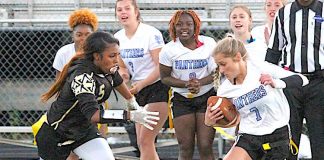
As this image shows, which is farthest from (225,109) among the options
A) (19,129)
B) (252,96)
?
(19,129)

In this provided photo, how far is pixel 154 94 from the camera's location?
26.5 feet

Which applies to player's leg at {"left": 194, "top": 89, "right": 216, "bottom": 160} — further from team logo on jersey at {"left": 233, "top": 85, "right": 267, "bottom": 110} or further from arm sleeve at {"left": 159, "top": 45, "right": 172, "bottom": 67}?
team logo on jersey at {"left": 233, "top": 85, "right": 267, "bottom": 110}

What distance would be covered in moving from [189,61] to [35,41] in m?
3.54

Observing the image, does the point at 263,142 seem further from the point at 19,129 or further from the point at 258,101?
the point at 19,129

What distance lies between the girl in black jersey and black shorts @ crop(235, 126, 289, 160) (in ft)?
2.36

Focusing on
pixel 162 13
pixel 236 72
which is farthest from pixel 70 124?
Result: pixel 162 13

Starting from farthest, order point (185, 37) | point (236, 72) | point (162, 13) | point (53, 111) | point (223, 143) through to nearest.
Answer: point (162, 13) < point (223, 143) < point (185, 37) < point (53, 111) < point (236, 72)

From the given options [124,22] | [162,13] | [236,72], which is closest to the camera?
[236,72]

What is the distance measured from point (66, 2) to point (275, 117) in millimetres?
5355

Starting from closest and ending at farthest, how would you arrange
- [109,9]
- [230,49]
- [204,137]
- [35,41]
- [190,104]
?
[230,49] < [204,137] < [190,104] < [35,41] < [109,9]

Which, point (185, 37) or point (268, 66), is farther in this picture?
point (185, 37)

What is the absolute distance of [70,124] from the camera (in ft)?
21.5

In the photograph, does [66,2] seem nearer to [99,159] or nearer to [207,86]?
[207,86]

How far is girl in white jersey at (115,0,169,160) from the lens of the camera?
315 inches
